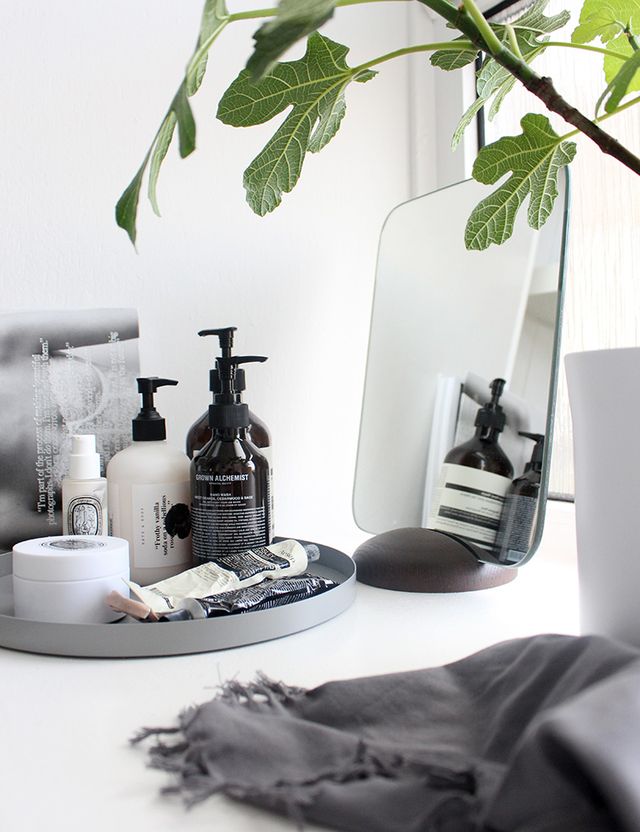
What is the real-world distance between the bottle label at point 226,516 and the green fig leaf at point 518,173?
0.30m

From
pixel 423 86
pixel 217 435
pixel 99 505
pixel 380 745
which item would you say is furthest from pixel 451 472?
pixel 423 86

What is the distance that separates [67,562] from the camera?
61cm

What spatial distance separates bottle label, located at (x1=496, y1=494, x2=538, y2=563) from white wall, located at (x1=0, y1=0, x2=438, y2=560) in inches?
13.4

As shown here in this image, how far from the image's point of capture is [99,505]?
2.48 feet

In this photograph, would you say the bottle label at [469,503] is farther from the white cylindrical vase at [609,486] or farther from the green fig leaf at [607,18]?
the green fig leaf at [607,18]

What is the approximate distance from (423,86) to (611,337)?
486mm

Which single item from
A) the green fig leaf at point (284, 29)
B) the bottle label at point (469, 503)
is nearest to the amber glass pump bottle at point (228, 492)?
the bottle label at point (469, 503)

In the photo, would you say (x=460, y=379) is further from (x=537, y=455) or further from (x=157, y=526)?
(x=157, y=526)

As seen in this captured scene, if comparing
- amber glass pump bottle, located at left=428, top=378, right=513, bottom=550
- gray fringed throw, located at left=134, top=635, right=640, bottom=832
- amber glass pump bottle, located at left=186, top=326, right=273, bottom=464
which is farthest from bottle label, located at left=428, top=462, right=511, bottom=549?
gray fringed throw, located at left=134, top=635, right=640, bottom=832

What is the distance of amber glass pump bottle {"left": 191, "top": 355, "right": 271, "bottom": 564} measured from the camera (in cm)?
72

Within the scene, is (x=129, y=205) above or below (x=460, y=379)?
above

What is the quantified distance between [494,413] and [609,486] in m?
0.31

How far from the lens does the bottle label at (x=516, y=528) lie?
0.75 meters

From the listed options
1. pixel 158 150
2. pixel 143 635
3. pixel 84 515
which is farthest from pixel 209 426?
pixel 158 150
